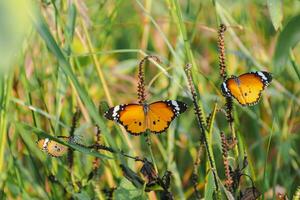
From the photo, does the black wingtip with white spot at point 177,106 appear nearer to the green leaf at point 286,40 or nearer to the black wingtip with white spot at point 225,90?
the black wingtip with white spot at point 225,90

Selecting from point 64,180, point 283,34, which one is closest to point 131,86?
point 64,180

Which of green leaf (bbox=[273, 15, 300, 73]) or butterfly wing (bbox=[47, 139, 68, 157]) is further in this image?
butterfly wing (bbox=[47, 139, 68, 157])

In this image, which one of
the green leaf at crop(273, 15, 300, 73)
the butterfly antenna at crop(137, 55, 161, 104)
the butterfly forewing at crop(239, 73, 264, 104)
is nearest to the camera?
the green leaf at crop(273, 15, 300, 73)

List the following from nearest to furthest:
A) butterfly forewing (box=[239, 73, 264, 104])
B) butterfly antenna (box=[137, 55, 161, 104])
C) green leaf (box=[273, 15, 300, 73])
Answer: green leaf (box=[273, 15, 300, 73]) → butterfly antenna (box=[137, 55, 161, 104]) → butterfly forewing (box=[239, 73, 264, 104])

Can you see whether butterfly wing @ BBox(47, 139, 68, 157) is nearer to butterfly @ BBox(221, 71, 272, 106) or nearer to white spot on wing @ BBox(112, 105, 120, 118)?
white spot on wing @ BBox(112, 105, 120, 118)

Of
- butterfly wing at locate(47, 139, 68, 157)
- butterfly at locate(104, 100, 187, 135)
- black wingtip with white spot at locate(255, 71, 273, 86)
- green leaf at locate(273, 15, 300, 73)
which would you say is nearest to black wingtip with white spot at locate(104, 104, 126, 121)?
butterfly at locate(104, 100, 187, 135)

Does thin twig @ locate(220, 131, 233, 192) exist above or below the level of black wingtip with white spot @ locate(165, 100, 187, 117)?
below

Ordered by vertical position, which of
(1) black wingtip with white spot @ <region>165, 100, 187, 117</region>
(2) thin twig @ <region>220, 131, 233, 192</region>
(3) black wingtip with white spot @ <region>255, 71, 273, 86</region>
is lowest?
(2) thin twig @ <region>220, 131, 233, 192</region>
